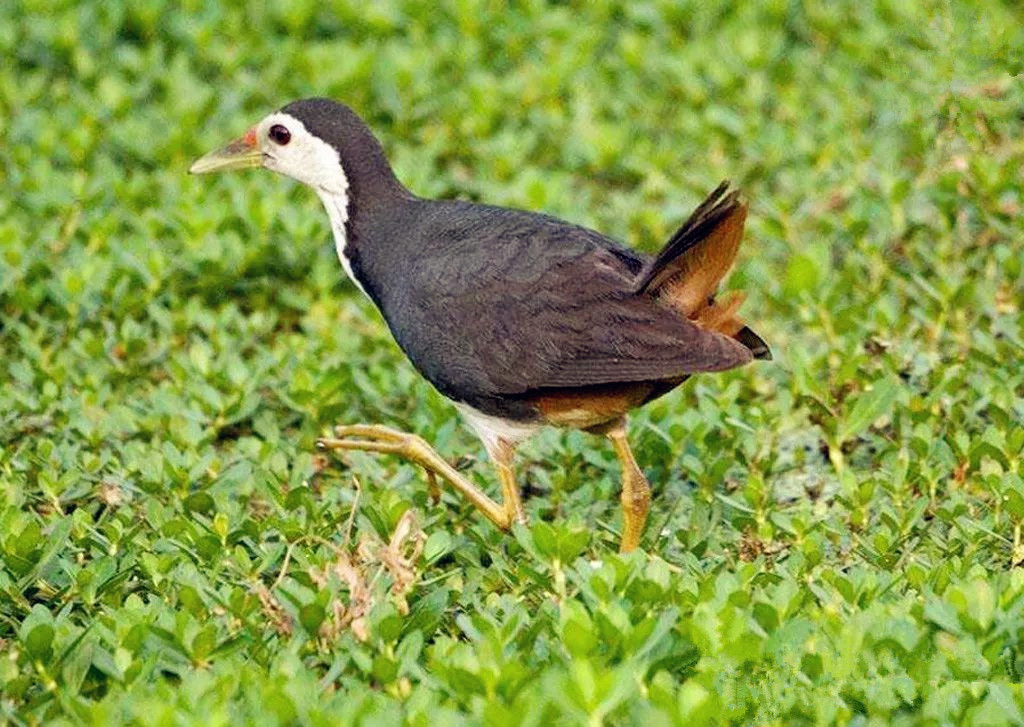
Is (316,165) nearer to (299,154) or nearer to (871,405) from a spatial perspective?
(299,154)

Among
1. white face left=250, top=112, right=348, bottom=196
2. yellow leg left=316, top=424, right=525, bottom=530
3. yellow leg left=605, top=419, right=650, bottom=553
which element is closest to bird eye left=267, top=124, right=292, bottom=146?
white face left=250, top=112, right=348, bottom=196

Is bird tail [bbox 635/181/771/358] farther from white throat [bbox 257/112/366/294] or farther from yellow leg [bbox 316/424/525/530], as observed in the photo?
white throat [bbox 257/112/366/294]

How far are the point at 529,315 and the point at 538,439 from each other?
91 cm

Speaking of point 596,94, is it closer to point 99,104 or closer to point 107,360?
point 99,104

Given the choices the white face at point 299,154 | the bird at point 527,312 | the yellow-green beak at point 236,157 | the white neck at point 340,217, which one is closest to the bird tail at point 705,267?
the bird at point 527,312

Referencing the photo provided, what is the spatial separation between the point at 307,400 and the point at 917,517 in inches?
73.5

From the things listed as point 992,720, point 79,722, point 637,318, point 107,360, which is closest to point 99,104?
point 107,360

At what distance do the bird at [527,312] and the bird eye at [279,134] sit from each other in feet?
0.72

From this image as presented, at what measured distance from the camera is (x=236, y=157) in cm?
559

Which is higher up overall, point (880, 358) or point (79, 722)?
point (880, 358)

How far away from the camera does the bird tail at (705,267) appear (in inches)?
167

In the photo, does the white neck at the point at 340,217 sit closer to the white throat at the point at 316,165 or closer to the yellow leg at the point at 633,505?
the white throat at the point at 316,165

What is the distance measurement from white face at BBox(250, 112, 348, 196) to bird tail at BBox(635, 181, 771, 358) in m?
1.08

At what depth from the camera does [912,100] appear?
6773mm
